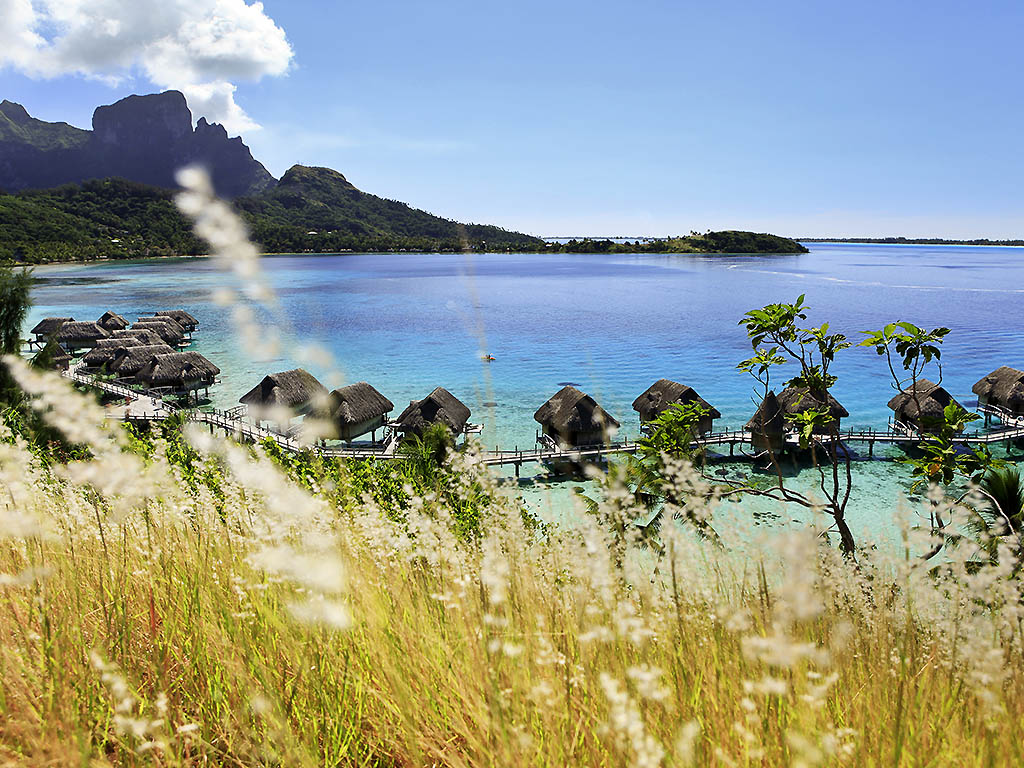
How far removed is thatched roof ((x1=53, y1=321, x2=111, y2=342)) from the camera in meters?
38.9

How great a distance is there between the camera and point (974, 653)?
1331 millimetres

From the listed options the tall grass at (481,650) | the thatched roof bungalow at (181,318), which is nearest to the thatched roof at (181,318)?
the thatched roof bungalow at (181,318)

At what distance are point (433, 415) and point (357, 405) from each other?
3.22 m

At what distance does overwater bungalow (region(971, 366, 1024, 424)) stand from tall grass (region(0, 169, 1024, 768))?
2864 centimetres

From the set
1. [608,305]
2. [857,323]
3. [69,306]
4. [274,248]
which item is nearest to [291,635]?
[857,323]

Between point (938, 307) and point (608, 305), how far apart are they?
130 ft

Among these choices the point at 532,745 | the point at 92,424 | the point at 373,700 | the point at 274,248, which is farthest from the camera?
the point at 274,248

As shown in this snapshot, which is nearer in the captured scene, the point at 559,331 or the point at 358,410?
the point at 358,410

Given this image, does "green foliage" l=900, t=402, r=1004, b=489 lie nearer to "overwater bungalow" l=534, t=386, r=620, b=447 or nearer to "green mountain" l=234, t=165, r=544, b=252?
"overwater bungalow" l=534, t=386, r=620, b=447

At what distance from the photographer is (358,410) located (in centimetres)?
2281

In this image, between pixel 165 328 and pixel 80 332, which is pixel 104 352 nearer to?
pixel 80 332

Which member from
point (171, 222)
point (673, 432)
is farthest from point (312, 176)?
point (673, 432)

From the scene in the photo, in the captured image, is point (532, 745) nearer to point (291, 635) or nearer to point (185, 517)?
point (291, 635)

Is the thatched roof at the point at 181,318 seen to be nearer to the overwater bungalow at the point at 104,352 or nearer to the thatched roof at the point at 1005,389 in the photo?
the overwater bungalow at the point at 104,352
